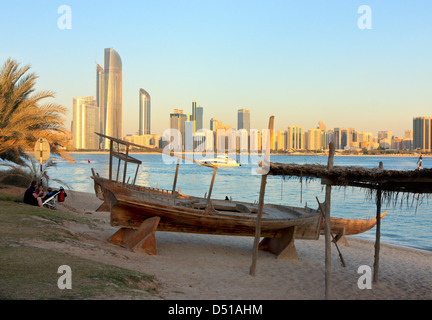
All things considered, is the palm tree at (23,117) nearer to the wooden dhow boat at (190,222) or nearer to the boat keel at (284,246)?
the wooden dhow boat at (190,222)

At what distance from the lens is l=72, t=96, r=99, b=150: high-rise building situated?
135125 mm

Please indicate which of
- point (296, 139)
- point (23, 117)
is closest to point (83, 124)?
point (296, 139)

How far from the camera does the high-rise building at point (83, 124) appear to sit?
443 ft

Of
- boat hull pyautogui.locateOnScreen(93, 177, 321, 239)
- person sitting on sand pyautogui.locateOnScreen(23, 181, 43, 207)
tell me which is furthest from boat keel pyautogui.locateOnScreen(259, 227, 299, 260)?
person sitting on sand pyautogui.locateOnScreen(23, 181, 43, 207)

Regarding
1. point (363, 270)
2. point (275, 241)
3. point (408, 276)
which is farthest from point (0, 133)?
point (408, 276)

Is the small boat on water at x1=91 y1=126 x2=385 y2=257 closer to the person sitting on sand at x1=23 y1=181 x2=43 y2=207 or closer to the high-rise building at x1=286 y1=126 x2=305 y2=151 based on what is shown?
the person sitting on sand at x1=23 y1=181 x2=43 y2=207

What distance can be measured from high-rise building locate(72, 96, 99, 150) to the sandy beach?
126m

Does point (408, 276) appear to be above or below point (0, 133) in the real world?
below

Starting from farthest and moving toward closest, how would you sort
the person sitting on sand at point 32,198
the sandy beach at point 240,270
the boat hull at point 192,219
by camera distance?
the person sitting on sand at point 32,198 → the boat hull at point 192,219 → the sandy beach at point 240,270

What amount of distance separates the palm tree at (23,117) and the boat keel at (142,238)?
780 cm

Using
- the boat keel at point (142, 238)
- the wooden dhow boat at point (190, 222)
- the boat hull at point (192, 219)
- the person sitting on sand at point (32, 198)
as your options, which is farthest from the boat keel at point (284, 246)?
the person sitting on sand at point (32, 198)
